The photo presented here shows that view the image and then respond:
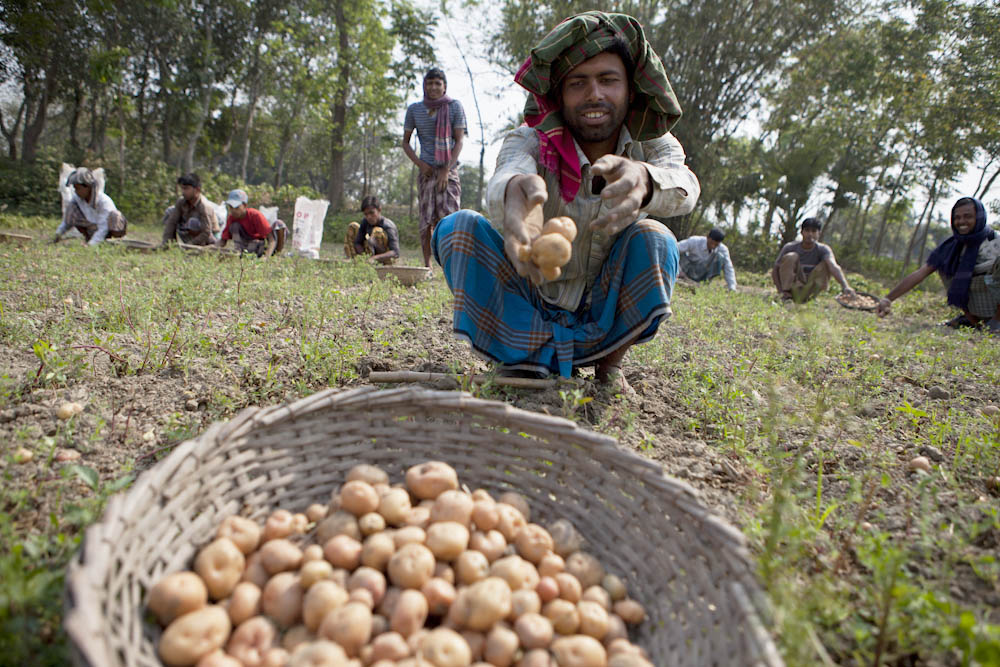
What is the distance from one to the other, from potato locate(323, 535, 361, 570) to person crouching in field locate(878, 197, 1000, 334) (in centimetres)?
643

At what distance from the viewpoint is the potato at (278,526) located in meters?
1.48

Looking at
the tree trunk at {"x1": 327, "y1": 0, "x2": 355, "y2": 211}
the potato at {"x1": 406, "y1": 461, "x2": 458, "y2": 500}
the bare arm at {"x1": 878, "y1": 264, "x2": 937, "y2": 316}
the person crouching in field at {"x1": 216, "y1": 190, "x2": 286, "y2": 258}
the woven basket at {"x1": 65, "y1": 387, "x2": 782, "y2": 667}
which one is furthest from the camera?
the tree trunk at {"x1": 327, "y1": 0, "x2": 355, "y2": 211}

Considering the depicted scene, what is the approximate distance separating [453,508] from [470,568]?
16 cm

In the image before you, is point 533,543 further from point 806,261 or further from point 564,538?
point 806,261

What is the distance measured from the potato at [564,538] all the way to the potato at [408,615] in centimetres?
43

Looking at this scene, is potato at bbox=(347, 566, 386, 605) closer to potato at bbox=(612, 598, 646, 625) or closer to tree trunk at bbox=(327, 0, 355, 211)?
potato at bbox=(612, 598, 646, 625)

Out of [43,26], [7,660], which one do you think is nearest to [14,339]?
[7,660]

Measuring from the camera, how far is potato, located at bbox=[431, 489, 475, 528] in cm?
153

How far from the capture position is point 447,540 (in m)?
1.45

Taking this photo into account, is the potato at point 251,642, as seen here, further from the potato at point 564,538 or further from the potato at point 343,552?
the potato at point 564,538

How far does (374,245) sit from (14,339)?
4992mm

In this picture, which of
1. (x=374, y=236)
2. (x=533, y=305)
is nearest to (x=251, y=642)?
(x=533, y=305)

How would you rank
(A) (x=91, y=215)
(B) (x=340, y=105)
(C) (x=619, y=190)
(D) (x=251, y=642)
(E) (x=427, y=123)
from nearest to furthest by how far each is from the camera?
(D) (x=251, y=642), (C) (x=619, y=190), (E) (x=427, y=123), (A) (x=91, y=215), (B) (x=340, y=105)

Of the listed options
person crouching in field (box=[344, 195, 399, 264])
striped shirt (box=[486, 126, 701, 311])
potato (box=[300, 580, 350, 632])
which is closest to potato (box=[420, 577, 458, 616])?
potato (box=[300, 580, 350, 632])
